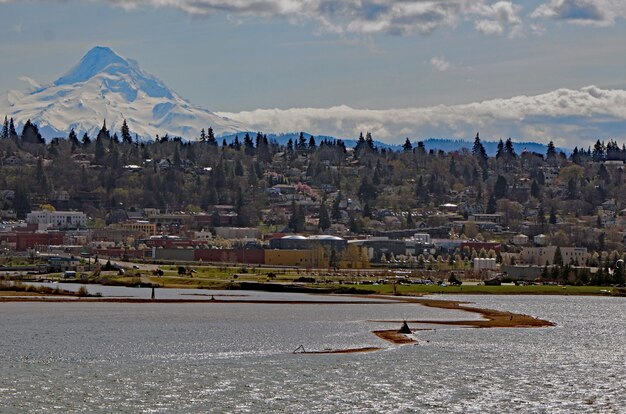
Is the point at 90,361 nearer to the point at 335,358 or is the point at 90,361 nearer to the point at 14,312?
the point at 335,358

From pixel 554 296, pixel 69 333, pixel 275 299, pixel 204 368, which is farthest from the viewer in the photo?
pixel 554 296

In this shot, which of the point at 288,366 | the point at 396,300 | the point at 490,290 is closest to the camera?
the point at 288,366

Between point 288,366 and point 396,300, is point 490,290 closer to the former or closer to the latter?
point 396,300

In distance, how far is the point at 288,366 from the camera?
6931 cm

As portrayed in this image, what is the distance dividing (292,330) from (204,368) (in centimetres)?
2570

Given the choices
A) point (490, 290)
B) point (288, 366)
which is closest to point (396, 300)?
point (490, 290)

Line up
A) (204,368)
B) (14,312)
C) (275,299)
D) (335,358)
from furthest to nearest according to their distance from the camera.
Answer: (275,299)
(14,312)
(335,358)
(204,368)

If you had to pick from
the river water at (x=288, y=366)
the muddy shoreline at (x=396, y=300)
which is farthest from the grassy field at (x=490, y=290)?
the river water at (x=288, y=366)

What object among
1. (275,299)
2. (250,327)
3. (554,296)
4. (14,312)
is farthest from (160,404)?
(554,296)

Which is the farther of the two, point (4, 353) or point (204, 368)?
point (4, 353)

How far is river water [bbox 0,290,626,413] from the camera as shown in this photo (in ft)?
189

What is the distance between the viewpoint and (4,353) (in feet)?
244

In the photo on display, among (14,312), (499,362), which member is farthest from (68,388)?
(14,312)

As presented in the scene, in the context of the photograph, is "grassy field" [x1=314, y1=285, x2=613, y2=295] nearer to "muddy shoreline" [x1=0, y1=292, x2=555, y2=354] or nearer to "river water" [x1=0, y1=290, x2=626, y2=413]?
"muddy shoreline" [x1=0, y1=292, x2=555, y2=354]
